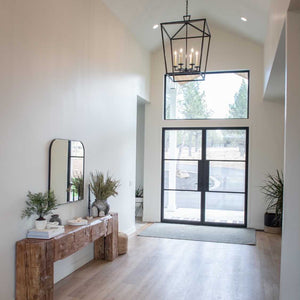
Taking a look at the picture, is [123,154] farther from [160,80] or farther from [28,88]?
[28,88]

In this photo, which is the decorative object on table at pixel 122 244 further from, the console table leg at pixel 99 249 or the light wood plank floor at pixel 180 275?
the console table leg at pixel 99 249

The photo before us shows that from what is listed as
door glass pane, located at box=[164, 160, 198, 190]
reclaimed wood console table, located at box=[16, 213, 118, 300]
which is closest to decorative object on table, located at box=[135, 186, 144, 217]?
door glass pane, located at box=[164, 160, 198, 190]

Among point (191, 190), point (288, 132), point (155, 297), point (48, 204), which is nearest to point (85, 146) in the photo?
point (48, 204)

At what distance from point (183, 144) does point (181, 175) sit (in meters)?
0.76

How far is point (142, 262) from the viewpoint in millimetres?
5043

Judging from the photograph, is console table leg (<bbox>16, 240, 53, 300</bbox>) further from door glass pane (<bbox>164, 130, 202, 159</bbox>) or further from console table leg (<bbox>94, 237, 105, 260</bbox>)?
door glass pane (<bbox>164, 130, 202, 159</bbox>)

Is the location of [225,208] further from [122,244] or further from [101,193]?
[101,193]

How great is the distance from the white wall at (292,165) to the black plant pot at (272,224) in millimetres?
4330

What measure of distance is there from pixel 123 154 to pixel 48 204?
2.92 meters

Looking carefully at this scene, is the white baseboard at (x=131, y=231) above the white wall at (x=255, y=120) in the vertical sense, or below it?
below

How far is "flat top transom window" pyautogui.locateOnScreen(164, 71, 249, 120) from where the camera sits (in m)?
7.79

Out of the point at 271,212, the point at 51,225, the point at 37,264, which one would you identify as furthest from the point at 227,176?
the point at 37,264

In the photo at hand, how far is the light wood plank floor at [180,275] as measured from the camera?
389 centimetres

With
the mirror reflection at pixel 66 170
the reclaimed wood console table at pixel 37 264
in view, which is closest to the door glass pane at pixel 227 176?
the mirror reflection at pixel 66 170
